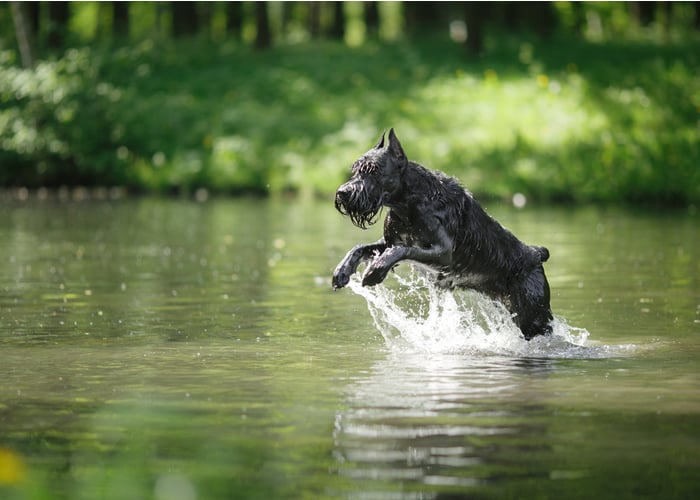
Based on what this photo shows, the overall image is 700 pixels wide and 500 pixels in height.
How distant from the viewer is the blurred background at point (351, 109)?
2922cm

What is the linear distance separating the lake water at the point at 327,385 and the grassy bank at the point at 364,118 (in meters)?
11.3

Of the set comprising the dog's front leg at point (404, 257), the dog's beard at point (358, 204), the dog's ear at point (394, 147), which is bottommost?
the dog's front leg at point (404, 257)

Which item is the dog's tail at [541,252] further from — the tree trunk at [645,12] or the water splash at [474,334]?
the tree trunk at [645,12]

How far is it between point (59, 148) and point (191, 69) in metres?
7.31

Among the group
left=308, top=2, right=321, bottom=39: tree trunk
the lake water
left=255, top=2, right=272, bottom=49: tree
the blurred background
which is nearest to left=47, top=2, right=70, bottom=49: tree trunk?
the blurred background

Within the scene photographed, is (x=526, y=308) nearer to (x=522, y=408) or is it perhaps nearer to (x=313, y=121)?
(x=522, y=408)

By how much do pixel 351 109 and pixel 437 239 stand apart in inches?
950

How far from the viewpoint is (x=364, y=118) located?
3300 cm

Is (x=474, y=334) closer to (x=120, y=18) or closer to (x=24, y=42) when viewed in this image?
(x=24, y=42)

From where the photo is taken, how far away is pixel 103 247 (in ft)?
63.5

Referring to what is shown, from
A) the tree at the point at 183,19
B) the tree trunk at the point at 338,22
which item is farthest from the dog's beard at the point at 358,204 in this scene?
the tree at the point at 183,19

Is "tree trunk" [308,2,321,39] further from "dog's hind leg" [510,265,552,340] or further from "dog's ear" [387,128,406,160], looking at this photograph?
"dog's ear" [387,128,406,160]

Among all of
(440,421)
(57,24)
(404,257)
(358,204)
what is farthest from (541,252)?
(57,24)

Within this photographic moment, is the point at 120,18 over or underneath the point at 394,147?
over
